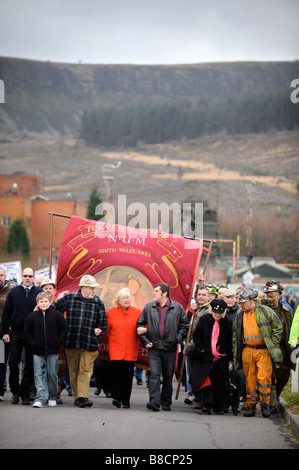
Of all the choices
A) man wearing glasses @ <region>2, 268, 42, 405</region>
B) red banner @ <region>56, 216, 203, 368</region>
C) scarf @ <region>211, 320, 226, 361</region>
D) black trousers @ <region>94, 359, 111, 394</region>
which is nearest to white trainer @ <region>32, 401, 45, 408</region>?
man wearing glasses @ <region>2, 268, 42, 405</region>

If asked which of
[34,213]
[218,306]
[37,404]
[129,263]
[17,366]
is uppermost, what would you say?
[34,213]

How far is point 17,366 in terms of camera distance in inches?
537

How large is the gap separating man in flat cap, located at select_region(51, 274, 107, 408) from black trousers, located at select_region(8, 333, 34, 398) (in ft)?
2.03

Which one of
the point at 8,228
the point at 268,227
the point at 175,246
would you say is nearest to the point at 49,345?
the point at 175,246

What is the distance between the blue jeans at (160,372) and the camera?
1341cm

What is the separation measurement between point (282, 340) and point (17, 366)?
13.2 ft

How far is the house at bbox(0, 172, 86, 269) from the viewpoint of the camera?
10606 cm

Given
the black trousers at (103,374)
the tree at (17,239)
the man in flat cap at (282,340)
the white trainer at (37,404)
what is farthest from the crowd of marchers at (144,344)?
the tree at (17,239)

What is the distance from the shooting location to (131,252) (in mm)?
15211

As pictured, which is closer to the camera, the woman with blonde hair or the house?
the woman with blonde hair

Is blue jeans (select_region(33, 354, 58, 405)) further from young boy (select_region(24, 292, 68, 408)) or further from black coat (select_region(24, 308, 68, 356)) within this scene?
black coat (select_region(24, 308, 68, 356))

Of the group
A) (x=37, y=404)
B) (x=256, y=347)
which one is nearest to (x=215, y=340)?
(x=256, y=347)

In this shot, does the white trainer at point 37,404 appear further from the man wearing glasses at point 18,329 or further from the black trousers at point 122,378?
the black trousers at point 122,378

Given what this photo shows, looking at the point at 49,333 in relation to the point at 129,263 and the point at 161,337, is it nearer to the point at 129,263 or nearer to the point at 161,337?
the point at 161,337
